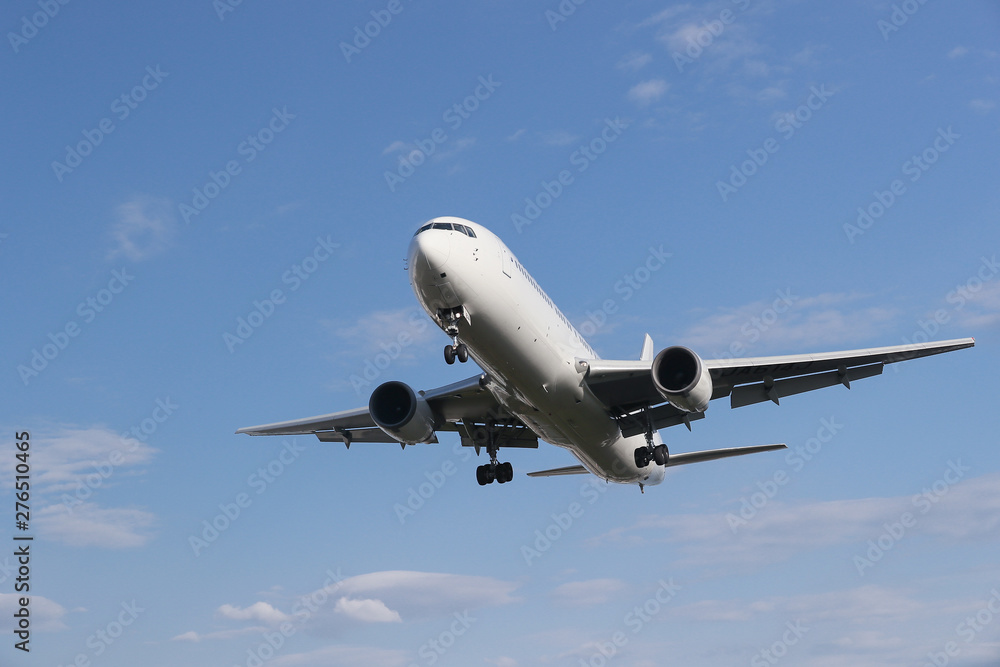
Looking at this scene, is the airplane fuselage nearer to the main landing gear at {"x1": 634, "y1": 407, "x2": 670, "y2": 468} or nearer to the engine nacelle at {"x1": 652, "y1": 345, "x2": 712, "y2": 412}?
the main landing gear at {"x1": 634, "y1": 407, "x2": 670, "y2": 468}

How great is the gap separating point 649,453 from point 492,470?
5108mm

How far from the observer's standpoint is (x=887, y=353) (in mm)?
25672

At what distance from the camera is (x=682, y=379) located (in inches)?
Answer: 961

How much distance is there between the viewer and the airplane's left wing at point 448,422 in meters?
28.3

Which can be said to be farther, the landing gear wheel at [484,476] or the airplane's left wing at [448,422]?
the landing gear wheel at [484,476]

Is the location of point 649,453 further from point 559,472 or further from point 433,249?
point 433,249

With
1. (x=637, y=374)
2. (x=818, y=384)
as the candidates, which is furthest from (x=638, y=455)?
(x=818, y=384)

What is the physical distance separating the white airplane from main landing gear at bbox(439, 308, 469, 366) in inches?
1.1

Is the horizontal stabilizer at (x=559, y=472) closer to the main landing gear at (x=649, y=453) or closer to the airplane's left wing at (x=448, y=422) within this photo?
the airplane's left wing at (x=448, y=422)

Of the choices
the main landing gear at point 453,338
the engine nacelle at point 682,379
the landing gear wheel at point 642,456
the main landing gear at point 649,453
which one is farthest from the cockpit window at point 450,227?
the landing gear wheel at point 642,456

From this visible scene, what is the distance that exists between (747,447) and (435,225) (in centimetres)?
1199

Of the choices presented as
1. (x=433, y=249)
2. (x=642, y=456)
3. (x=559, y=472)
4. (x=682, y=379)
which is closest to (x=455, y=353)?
(x=433, y=249)

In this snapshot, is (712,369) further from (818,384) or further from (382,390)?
(382,390)

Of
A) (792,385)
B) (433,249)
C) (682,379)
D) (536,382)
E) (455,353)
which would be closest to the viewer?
(433,249)
